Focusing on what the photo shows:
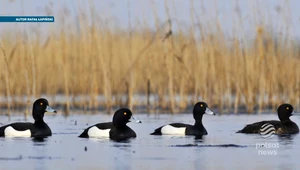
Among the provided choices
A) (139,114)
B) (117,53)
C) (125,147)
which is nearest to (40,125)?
(125,147)

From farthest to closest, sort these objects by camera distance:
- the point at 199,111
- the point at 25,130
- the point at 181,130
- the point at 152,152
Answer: the point at 199,111 < the point at 181,130 < the point at 25,130 < the point at 152,152

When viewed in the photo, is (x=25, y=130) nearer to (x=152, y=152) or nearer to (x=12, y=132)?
(x=12, y=132)

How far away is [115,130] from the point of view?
500 inches

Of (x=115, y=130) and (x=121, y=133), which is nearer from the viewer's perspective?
(x=121, y=133)

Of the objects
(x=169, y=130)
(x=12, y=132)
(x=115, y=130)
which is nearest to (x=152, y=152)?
(x=115, y=130)

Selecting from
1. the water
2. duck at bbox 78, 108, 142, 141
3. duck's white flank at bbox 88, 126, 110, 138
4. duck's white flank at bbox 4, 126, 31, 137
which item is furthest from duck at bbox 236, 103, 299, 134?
duck's white flank at bbox 4, 126, 31, 137

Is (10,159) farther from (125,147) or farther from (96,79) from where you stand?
(96,79)

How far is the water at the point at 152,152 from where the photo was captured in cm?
863

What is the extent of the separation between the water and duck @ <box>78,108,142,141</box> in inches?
8.1

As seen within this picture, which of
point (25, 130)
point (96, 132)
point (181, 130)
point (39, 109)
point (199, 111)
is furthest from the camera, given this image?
point (199, 111)

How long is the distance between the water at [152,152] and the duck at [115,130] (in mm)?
206

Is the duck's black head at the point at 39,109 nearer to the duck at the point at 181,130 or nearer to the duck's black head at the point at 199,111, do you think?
the duck at the point at 181,130

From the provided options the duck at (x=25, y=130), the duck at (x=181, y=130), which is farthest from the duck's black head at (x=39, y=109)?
the duck at (x=181, y=130)

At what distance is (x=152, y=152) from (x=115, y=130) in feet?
8.71
